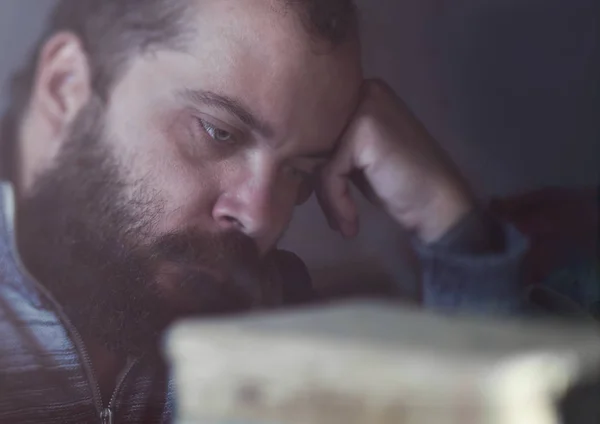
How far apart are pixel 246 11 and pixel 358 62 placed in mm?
244

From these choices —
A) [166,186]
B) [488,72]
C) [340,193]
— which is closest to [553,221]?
[488,72]

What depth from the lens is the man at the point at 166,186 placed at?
148 cm

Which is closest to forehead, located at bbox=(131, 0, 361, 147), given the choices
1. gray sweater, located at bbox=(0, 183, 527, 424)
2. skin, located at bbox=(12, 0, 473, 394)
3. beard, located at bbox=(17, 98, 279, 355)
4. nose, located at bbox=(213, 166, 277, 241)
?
skin, located at bbox=(12, 0, 473, 394)

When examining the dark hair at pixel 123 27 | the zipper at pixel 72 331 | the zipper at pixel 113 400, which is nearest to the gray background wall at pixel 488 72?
the dark hair at pixel 123 27

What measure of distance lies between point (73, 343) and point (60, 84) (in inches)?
20.6

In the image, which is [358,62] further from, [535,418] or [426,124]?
[535,418]

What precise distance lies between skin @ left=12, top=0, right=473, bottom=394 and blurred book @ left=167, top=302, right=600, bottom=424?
17 centimetres

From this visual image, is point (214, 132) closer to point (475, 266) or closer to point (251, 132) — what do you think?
point (251, 132)

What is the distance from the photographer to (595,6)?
1.47 metres

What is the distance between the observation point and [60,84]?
58.9 inches

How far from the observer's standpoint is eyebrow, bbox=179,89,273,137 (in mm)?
1479

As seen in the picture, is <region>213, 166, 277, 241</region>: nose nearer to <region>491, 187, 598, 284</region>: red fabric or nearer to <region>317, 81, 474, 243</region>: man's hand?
<region>317, 81, 474, 243</region>: man's hand

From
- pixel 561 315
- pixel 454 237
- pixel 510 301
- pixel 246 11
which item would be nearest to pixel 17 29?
pixel 246 11

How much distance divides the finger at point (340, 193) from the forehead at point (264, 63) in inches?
3.6
